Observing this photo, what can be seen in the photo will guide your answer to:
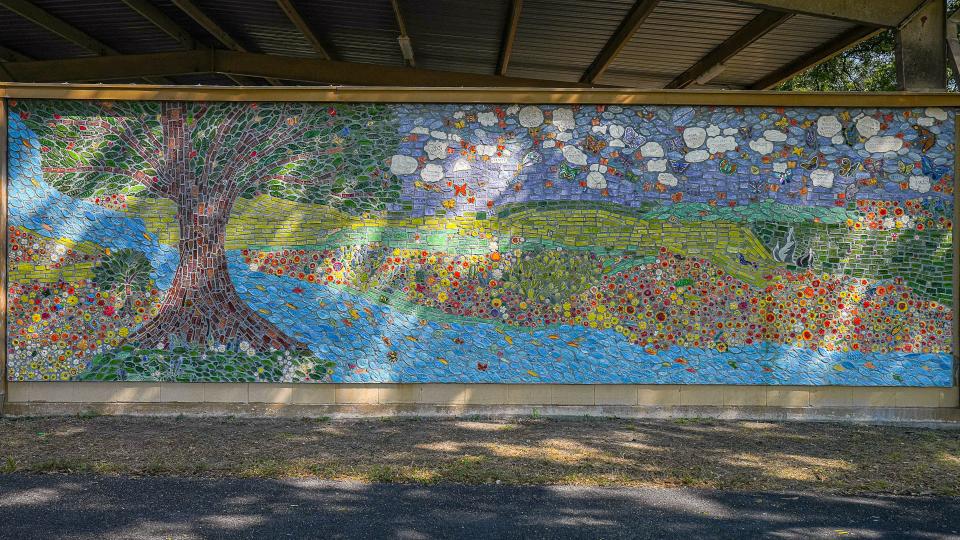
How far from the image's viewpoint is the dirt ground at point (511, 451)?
5.09 metres

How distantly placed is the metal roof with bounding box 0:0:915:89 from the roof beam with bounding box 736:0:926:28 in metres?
0.13

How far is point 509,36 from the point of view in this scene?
31.1ft

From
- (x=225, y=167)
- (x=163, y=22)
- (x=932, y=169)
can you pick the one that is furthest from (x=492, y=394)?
(x=163, y=22)

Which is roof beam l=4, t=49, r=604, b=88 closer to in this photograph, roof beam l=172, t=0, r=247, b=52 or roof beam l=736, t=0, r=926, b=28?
roof beam l=172, t=0, r=247, b=52

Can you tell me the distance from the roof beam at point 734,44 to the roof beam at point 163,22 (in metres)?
7.15

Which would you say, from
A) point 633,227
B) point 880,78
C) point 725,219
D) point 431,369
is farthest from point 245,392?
point 880,78

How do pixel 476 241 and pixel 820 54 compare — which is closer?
pixel 476 241

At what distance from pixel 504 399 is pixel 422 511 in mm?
2486

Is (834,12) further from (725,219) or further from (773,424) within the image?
(773,424)

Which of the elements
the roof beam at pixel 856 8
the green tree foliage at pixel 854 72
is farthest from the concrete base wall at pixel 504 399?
the green tree foliage at pixel 854 72

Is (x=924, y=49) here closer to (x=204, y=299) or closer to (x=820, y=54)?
(x=820, y=54)

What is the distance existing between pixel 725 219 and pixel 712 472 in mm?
2407

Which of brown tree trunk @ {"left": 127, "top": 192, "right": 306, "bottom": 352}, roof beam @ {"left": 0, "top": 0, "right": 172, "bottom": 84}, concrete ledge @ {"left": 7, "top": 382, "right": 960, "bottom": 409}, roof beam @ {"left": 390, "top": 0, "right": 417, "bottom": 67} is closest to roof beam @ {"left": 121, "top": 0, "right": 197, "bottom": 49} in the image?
roof beam @ {"left": 0, "top": 0, "right": 172, "bottom": 84}

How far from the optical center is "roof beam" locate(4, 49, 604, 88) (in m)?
11.6
